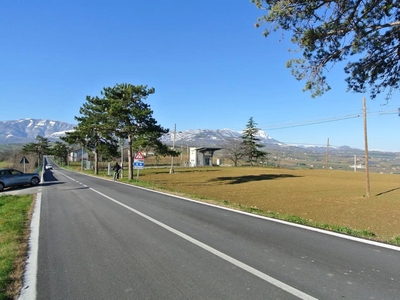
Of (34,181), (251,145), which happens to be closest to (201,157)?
(251,145)

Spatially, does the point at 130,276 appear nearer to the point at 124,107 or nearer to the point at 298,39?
the point at 298,39

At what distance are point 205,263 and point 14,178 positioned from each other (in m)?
23.8

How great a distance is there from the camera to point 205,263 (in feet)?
16.3

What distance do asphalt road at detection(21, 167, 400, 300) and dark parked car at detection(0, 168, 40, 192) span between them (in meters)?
18.2

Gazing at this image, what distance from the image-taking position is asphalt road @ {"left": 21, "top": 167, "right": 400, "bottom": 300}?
3.93 m

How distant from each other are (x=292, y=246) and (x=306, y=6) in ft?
23.6

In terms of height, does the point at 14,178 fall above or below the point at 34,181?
above

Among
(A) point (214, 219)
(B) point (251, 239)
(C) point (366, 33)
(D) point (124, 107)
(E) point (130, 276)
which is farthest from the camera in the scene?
(D) point (124, 107)

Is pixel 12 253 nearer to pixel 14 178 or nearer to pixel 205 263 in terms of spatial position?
pixel 205 263

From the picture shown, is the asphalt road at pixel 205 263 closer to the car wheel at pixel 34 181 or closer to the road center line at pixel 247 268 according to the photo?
the road center line at pixel 247 268

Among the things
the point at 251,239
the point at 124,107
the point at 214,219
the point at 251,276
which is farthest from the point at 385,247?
the point at 124,107

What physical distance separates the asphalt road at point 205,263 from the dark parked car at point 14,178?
59.6 ft

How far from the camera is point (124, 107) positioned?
30188 millimetres

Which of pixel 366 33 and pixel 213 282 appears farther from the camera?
pixel 366 33
